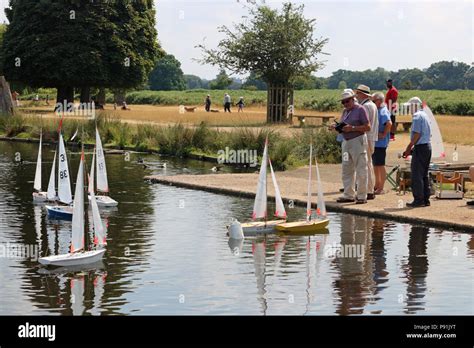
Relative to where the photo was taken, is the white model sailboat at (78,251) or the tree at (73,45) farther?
the tree at (73,45)

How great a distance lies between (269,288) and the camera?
15727mm

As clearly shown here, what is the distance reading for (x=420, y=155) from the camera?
22953 mm

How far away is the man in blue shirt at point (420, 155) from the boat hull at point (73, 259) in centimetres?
769

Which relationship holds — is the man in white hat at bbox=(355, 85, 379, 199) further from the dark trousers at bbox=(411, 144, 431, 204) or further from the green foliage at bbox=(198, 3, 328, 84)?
the green foliage at bbox=(198, 3, 328, 84)

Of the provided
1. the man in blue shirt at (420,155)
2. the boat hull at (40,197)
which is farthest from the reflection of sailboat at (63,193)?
the man in blue shirt at (420,155)

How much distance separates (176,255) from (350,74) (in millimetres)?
177568

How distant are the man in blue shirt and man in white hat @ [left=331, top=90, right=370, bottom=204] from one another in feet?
2.91

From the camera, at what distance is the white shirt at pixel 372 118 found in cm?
2358

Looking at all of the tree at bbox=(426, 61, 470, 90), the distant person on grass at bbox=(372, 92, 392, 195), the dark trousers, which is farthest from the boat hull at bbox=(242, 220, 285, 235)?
the tree at bbox=(426, 61, 470, 90)

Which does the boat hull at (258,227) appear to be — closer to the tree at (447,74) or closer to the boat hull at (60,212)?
the boat hull at (60,212)

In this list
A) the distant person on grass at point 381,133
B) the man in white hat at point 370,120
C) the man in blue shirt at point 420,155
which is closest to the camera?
the man in blue shirt at point 420,155

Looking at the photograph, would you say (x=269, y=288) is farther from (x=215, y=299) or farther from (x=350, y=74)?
(x=350, y=74)

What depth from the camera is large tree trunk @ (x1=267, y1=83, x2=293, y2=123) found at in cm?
5656
